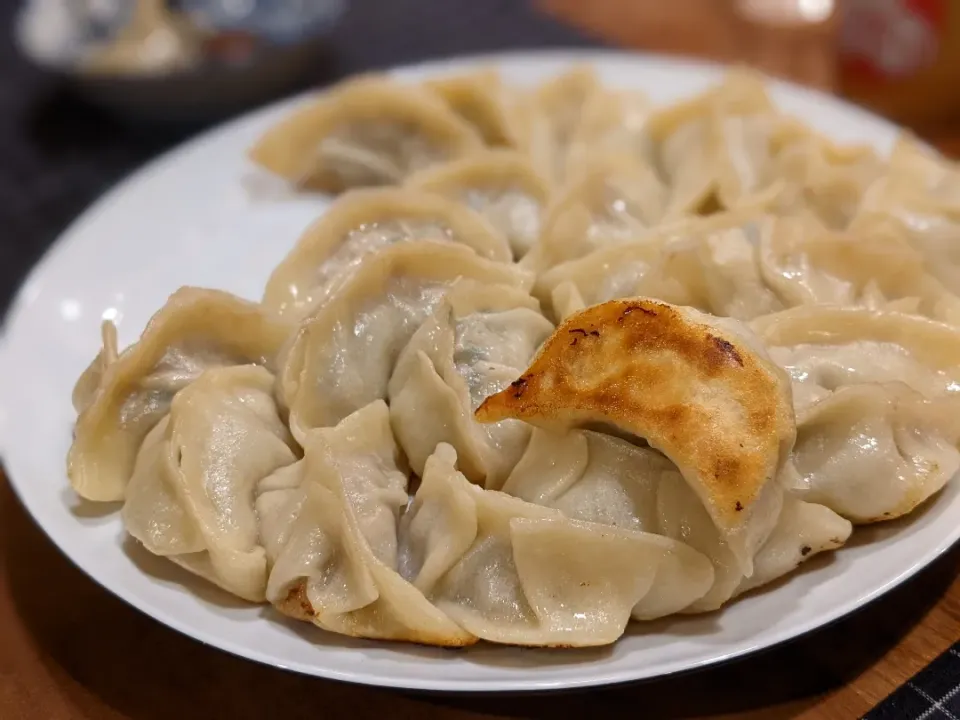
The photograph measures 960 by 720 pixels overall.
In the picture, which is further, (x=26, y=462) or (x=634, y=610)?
(x=26, y=462)

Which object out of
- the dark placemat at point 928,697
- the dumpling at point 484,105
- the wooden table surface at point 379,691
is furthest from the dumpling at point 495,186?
the dark placemat at point 928,697

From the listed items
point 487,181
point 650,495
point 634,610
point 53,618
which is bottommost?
point 53,618

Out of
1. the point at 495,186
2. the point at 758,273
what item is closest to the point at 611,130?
the point at 495,186

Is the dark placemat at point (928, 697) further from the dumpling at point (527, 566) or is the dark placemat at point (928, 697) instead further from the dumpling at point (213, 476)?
the dumpling at point (213, 476)

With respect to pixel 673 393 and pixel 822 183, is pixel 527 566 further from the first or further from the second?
pixel 822 183

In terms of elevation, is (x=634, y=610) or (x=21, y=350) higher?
(x=21, y=350)

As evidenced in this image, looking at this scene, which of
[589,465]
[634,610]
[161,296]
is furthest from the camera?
[161,296]

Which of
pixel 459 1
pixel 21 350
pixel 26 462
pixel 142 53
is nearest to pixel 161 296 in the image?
pixel 21 350

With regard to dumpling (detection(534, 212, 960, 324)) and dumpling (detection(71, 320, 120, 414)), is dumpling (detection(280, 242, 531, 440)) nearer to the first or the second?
dumpling (detection(534, 212, 960, 324))

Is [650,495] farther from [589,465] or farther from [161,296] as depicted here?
[161,296]
